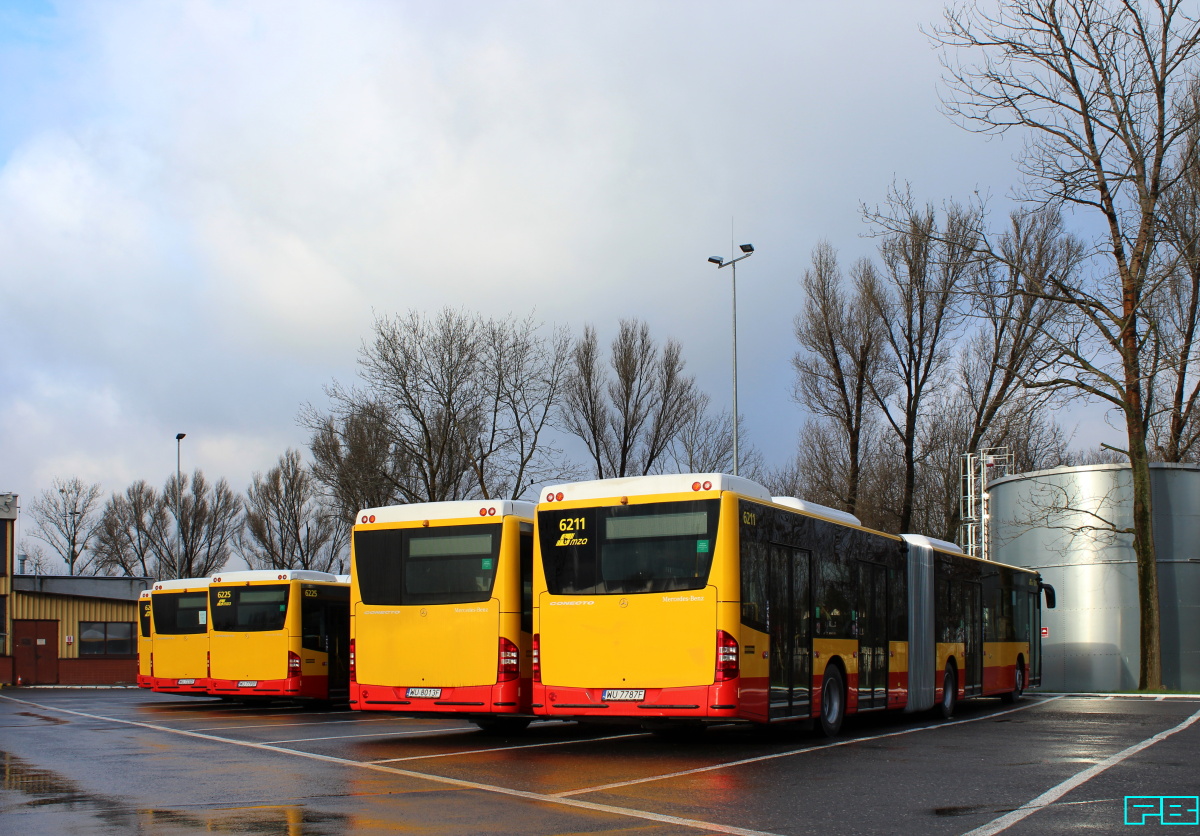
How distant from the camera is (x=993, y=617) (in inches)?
926

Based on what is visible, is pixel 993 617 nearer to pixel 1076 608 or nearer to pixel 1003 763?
pixel 1076 608

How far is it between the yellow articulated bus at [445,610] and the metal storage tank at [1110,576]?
63.8 feet

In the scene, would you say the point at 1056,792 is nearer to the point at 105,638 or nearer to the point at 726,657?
the point at 726,657

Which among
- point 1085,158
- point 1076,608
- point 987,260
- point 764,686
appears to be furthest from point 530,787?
point 1076,608

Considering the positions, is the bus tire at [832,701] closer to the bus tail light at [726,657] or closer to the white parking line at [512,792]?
the bus tail light at [726,657]

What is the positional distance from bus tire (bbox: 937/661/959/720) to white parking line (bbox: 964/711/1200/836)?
18.3ft

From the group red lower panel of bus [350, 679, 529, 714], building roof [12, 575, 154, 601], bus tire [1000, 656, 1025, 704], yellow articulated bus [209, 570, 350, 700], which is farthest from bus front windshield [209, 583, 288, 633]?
building roof [12, 575, 154, 601]

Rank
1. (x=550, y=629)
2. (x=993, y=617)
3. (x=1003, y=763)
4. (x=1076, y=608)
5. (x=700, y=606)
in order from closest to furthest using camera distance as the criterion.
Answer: (x=1003, y=763) → (x=700, y=606) → (x=550, y=629) → (x=993, y=617) → (x=1076, y=608)

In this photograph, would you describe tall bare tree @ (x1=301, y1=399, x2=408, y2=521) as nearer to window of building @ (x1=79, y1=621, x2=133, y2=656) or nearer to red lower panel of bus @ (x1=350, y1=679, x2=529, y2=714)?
window of building @ (x1=79, y1=621, x2=133, y2=656)

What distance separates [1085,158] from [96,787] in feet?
80.0

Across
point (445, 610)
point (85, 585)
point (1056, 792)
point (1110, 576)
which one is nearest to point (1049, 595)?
point (1110, 576)

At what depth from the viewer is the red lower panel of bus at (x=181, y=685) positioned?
24.9 metres

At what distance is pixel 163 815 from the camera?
8.62m

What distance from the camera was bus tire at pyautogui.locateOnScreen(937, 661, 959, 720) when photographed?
66.5 ft
